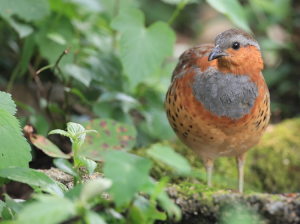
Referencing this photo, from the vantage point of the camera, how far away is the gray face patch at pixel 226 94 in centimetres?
223

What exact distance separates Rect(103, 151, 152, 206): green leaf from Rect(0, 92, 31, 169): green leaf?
612 millimetres

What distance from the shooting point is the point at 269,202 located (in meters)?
1.67

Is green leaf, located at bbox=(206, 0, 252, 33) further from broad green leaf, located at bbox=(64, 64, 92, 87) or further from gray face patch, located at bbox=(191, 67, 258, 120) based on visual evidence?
broad green leaf, located at bbox=(64, 64, 92, 87)

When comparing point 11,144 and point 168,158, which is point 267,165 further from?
point 11,144

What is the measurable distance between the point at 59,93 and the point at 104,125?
152cm

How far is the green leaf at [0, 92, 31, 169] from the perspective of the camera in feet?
5.68

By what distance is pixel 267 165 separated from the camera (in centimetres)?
351

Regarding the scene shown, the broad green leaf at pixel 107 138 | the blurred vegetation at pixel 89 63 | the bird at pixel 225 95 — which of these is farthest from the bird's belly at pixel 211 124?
the blurred vegetation at pixel 89 63

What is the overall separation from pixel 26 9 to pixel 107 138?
1320 millimetres

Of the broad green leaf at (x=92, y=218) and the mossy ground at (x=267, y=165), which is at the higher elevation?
the mossy ground at (x=267, y=165)

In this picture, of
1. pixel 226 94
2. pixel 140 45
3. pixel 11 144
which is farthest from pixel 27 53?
pixel 226 94

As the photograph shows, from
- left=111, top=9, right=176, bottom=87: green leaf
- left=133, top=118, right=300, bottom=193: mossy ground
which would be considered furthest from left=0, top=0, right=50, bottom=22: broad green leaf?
left=133, top=118, right=300, bottom=193: mossy ground

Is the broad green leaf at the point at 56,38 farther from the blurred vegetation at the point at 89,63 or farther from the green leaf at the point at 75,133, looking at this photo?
the green leaf at the point at 75,133

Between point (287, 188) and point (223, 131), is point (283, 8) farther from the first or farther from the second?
point (223, 131)
